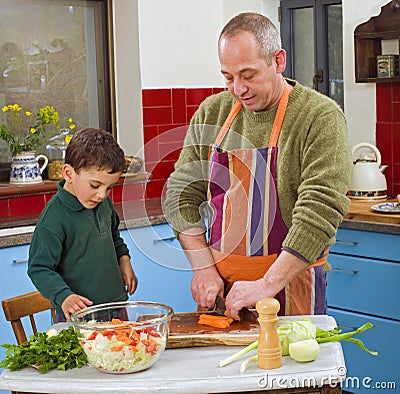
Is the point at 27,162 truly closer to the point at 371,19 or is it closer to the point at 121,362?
the point at 371,19

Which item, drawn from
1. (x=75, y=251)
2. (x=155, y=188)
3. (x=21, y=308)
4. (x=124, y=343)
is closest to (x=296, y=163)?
(x=75, y=251)

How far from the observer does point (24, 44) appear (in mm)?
4270

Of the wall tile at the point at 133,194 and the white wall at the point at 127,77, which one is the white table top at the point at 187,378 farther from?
the white wall at the point at 127,77

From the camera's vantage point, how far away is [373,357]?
376 centimetres

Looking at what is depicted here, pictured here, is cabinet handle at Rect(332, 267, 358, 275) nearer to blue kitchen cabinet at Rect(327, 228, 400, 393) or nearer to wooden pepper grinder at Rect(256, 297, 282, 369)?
blue kitchen cabinet at Rect(327, 228, 400, 393)

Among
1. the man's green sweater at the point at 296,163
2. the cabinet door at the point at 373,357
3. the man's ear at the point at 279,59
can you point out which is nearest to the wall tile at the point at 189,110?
the cabinet door at the point at 373,357

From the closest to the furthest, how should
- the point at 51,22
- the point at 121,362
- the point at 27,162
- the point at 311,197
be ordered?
the point at 121,362
the point at 311,197
the point at 27,162
the point at 51,22

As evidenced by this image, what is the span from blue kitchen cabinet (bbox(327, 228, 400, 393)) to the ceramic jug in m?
1.49

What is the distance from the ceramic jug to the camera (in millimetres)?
4078

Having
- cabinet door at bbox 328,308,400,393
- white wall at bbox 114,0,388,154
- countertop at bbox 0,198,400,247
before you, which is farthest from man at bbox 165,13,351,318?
white wall at bbox 114,0,388,154

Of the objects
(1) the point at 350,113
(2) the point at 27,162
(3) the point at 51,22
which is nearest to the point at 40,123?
(2) the point at 27,162

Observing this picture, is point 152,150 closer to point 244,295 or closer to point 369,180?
point 244,295

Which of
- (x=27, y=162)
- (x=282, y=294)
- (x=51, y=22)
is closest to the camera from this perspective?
(x=282, y=294)

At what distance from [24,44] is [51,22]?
212 millimetres
